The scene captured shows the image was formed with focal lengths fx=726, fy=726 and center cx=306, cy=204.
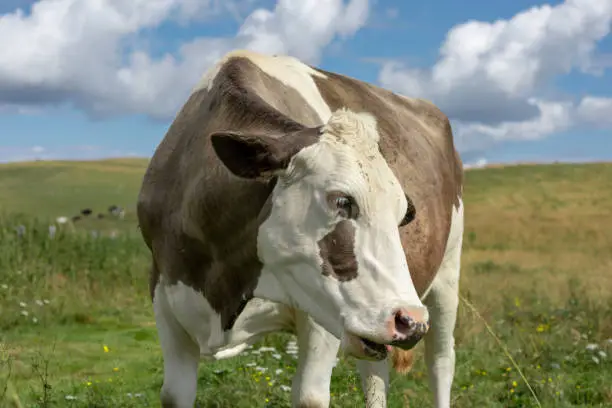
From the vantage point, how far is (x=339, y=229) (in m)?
2.82

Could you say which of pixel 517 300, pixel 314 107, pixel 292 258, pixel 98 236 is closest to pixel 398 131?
pixel 314 107

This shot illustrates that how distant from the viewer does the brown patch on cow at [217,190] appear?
128 inches

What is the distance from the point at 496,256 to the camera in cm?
2181

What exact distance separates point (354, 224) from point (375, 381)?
2573 millimetres

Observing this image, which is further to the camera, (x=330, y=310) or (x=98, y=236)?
(x=98, y=236)

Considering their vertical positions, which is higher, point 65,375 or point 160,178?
point 160,178

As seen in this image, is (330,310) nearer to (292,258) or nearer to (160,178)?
(292,258)

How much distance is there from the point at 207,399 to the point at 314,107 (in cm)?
264

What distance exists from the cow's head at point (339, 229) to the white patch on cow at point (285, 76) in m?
1.21

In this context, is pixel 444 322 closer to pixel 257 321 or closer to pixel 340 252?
pixel 257 321

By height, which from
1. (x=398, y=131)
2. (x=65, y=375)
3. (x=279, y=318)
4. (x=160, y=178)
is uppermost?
(x=398, y=131)

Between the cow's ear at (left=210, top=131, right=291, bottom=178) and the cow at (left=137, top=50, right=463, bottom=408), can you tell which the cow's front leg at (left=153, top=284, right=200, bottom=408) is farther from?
the cow's ear at (left=210, top=131, right=291, bottom=178)

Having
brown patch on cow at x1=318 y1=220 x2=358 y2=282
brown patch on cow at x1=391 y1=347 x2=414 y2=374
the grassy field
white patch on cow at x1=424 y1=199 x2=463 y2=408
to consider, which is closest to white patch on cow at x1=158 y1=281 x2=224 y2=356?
the grassy field

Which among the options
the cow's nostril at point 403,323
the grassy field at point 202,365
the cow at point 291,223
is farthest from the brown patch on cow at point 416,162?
the cow's nostril at point 403,323
